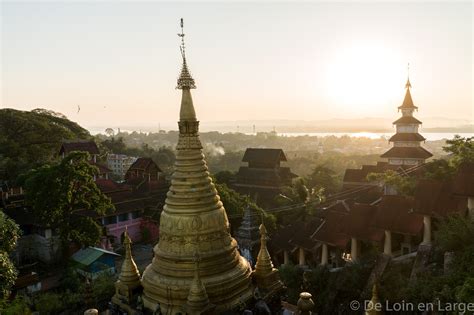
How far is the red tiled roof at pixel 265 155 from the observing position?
160ft

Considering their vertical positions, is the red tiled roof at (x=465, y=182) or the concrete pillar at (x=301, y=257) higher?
the red tiled roof at (x=465, y=182)

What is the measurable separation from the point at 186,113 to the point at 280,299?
6.81 metres

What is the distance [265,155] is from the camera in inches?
1954

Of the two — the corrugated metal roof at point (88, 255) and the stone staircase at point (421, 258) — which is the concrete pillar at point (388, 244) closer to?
the stone staircase at point (421, 258)

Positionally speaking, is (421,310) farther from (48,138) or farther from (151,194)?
(48,138)

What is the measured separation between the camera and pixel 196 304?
9.66 m

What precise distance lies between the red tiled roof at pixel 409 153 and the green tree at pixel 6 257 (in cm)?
3207

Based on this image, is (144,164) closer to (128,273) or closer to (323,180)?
(323,180)

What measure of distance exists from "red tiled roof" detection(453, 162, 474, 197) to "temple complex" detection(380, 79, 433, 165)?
17.2 metres

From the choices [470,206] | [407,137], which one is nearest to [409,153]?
[407,137]

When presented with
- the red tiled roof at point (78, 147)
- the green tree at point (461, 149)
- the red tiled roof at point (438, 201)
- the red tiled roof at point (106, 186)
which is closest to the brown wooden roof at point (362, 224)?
the red tiled roof at point (438, 201)

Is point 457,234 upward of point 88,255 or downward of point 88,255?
upward

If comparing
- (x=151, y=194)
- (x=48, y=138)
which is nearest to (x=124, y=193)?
(x=151, y=194)

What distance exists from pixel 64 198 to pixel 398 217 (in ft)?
72.8
